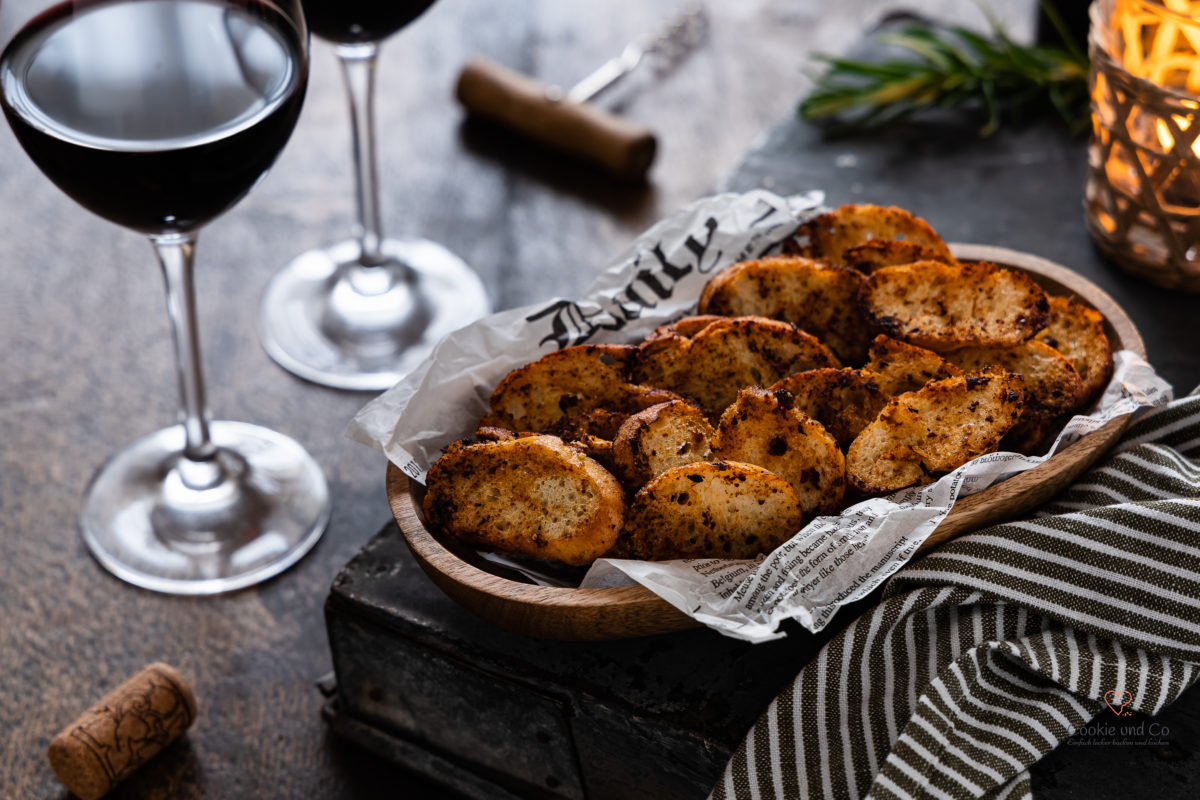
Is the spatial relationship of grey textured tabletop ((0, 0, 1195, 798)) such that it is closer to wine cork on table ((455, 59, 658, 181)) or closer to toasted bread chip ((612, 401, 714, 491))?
wine cork on table ((455, 59, 658, 181))

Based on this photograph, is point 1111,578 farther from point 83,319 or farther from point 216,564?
point 83,319

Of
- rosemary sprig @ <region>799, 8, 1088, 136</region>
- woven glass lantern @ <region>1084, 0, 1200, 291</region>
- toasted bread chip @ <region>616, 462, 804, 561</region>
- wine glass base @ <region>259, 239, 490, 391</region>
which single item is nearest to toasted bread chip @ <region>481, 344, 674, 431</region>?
toasted bread chip @ <region>616, 462, 804, 561</region>

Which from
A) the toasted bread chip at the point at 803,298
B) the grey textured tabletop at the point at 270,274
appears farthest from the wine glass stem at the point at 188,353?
the toasted bread chip at the point at 803,298

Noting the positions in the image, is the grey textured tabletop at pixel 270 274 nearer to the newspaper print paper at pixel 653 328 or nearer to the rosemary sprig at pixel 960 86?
the rosemary sprig at pixel 960 86

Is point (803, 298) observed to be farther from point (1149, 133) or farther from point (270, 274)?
point (270, 274)

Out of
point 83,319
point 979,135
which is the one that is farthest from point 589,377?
point 979,135
